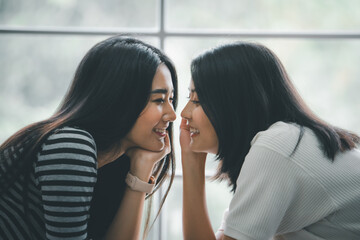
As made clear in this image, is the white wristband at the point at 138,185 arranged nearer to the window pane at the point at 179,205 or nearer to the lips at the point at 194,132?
the lips at the point at 194,132

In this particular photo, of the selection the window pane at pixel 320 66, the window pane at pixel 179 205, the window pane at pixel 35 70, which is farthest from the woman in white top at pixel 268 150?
the window pane at pixel 35 70

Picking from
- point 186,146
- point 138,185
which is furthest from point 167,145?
point 138,185

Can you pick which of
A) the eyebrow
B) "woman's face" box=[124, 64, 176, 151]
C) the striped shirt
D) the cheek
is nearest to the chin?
"woman's face" box=[124, 64, 176, 151]

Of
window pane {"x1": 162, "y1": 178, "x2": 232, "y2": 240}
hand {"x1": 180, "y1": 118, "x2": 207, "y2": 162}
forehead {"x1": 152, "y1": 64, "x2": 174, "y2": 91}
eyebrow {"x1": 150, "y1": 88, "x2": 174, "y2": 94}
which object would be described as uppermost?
forehead {"x1": 152, "y1": 64, "x2": 174, "y2": 91}

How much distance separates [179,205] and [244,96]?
89cm

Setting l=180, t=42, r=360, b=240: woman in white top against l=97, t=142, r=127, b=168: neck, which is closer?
l=180, t=42, r=360, b=240: woman in white top

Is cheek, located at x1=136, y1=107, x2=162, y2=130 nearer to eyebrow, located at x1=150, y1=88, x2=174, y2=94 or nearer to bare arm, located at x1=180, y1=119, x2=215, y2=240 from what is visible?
eyebrow, located at x1=150, y1=88, x2=174, y2=94

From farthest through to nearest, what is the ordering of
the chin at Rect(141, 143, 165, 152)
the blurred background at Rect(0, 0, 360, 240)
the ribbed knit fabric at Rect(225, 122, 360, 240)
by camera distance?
the blurred background at Rect(0, 0, 360, 240) < the chin at Rect(141, 143, 165, 152) < the ribbed knit fabric at Rect(225, 122, 360, 240)

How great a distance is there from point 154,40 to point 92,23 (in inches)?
13.2

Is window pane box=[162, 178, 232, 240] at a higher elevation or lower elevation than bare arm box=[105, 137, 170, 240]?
lower

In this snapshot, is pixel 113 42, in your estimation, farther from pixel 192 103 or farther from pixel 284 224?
pixel 284 224

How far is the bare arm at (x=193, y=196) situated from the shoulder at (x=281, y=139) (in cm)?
43

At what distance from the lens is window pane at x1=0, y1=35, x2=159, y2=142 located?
1684 mm

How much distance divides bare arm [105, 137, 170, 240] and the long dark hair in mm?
332
